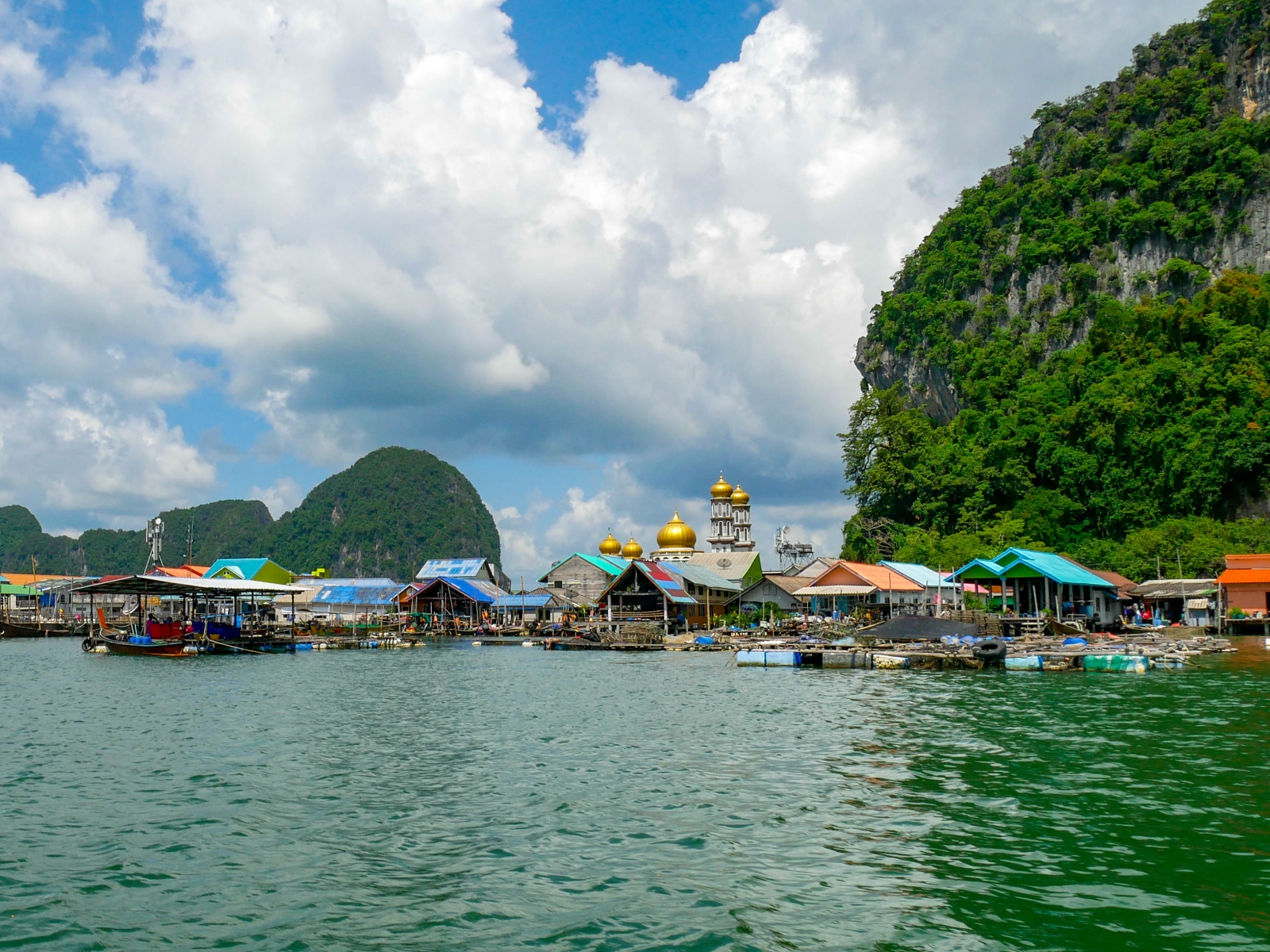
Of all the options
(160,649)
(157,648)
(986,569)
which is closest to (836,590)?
(986,569)

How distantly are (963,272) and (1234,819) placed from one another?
257ft

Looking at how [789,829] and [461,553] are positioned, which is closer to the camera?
[789,829]

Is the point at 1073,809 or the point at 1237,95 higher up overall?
the point at 1237,95

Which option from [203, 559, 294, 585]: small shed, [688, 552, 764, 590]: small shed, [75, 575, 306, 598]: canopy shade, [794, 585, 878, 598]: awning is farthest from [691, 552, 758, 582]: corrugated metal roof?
[75, 575, 306, 598]: canopy shade

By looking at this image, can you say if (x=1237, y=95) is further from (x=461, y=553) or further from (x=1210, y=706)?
(x=461, y=553)

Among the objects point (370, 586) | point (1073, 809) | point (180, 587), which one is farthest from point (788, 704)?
point (370, 586)

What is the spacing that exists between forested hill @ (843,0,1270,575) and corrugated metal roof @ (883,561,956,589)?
5886 millimetres

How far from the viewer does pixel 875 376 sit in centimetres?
Result: 9175

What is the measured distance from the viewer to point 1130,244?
245 feet

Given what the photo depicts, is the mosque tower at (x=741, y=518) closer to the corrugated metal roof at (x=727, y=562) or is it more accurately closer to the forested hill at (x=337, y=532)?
the corrugated metal roof at (x=727, y=562)

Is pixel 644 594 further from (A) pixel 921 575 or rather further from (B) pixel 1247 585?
(B) pixel 1247 585

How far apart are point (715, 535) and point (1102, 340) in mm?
37045

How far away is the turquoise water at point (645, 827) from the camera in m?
8.27

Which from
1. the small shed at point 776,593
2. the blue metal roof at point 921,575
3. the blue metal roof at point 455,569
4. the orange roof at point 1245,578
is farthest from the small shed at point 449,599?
the orange roof at point 1245,578
